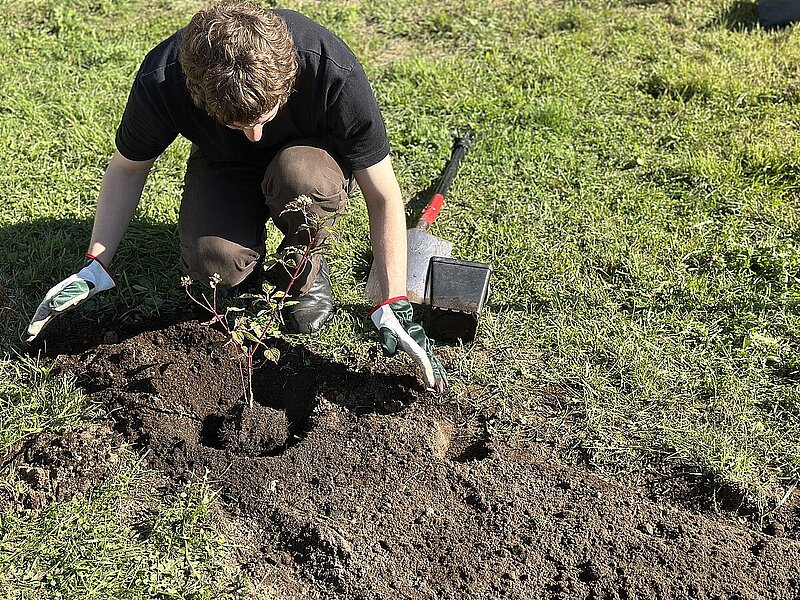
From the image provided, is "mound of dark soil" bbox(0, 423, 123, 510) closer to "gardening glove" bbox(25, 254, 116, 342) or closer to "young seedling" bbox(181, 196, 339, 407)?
"gardening glove" bbox(25, 254, 116, 342)

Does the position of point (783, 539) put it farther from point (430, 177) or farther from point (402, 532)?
point (430, 177)

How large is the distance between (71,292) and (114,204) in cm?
33

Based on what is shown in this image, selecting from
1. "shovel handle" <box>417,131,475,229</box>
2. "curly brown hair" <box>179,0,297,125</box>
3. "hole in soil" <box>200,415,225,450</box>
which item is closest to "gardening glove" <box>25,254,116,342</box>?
"hole in soil" <box>200,415,225,450</box>

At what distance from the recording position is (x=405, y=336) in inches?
100

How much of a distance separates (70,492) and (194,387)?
0.52m

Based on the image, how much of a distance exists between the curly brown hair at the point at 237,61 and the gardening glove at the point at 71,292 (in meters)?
0.83

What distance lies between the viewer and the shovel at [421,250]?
2977mm

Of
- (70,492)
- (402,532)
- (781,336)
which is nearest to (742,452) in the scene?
(781,336)

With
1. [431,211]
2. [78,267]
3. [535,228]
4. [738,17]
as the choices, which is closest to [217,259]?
[78,267]

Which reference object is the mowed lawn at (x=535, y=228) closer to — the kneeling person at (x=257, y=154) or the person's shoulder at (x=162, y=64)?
the kneeling person at (x=257, y=154)

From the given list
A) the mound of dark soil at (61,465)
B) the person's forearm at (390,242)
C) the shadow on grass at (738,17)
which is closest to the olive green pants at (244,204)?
the person's forearm at (390,242)

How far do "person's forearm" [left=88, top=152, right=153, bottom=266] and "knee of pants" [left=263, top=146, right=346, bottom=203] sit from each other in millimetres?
426

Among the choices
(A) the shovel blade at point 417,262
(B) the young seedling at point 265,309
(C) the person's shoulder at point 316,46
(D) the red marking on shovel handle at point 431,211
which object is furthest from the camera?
(D) the red marking on shovel handle at point 431,211

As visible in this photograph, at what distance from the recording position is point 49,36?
4.59 meters
